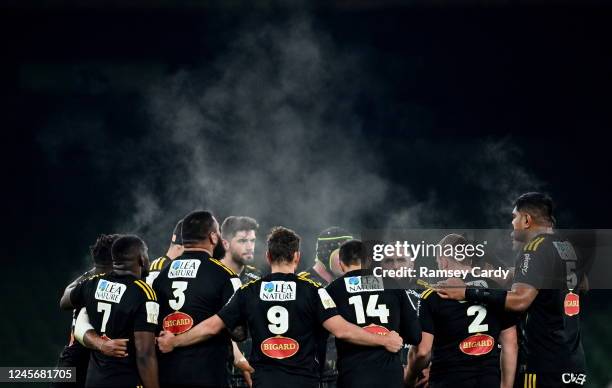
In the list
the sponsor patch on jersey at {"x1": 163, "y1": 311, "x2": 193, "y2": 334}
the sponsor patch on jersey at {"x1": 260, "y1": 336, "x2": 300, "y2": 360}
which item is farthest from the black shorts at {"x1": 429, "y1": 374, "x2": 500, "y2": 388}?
the sponsor patch on jersey at {"x1": 163, "y1": 311, "x2": 193, "y2": 334}

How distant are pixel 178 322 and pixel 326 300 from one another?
1.01 meters

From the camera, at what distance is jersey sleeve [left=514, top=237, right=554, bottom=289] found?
5.26 m

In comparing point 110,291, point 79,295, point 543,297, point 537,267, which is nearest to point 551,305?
point 543,297

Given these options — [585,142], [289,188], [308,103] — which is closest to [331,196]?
[289,188]

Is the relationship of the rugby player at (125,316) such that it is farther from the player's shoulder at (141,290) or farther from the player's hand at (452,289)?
the player's hand at (452,289)

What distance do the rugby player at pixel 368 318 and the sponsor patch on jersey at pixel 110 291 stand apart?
1311 mm

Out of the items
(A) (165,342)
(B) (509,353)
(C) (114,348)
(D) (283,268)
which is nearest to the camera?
(D) (283,268)

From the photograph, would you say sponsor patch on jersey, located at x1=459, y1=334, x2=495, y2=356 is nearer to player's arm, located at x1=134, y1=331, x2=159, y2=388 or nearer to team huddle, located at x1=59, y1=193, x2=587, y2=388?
team huddle, located at x1=59, y1=193, x2=587, y2=388

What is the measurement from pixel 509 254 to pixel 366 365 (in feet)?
11.4

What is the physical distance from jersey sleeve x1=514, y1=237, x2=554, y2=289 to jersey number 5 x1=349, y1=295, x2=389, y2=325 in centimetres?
91

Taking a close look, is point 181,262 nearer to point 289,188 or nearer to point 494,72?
point 289,188

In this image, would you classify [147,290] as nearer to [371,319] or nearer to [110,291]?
[110,291]

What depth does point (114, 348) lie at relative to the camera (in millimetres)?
5082

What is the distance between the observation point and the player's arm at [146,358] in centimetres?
504
